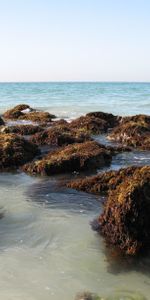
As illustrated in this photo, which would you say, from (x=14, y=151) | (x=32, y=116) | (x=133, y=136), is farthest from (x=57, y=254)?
(x=32, y=116)

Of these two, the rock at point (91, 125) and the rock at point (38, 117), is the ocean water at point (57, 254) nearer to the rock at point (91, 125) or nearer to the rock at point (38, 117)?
the rock at point (91, 125)

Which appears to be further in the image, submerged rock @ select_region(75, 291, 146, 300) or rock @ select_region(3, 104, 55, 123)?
rock @ select_region(3, 104, 55, 123)

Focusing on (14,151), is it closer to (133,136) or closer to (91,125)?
(133,136)

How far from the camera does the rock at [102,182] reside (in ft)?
27.9

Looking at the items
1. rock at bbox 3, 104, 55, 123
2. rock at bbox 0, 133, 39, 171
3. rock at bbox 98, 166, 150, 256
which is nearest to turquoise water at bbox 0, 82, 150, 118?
rock at bbox 3, 104, 55, 123

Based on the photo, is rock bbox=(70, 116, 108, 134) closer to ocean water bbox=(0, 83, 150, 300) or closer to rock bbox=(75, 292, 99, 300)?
ocean water bbox=(0, 83, 150, 300)

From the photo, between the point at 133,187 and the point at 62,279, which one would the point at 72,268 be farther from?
the point at 133,187

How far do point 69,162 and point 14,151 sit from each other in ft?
5.61

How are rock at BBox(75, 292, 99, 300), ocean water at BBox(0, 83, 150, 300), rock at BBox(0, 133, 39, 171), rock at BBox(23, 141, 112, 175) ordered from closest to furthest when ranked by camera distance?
1. rock at BBox(75, 292, 99, 300)
2. ocean water at BBox(0, 83, 150, 300)
3. rock at BBox(23, 141, 112, 175)
4. rock at BBox(0, 133, 39, 171)

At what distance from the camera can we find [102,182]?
28.5 feet

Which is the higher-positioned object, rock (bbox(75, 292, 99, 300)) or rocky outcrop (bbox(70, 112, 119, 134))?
rocky outcrop (bbox(70, 112, 119, 134))

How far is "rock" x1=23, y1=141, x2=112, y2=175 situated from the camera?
1006 cm

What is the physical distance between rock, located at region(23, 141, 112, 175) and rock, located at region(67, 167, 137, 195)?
117cm

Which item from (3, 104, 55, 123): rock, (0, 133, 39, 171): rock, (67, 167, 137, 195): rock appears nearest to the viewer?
(67, 167, 137, 195): rock
